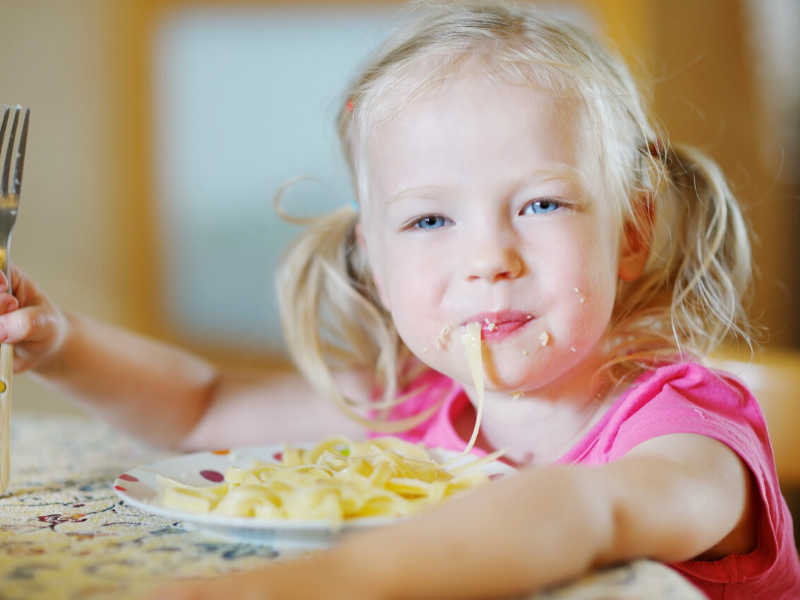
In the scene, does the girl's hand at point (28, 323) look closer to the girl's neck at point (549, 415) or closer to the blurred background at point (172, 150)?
the girl's neck at point (549, 415)

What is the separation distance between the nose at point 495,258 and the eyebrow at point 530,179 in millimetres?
63

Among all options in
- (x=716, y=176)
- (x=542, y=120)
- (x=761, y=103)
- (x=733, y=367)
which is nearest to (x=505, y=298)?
(x=542, y=120)

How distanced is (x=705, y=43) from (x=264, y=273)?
8.47 feet

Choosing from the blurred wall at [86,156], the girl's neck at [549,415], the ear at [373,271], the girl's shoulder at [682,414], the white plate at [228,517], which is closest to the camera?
the white plate at [228,517]

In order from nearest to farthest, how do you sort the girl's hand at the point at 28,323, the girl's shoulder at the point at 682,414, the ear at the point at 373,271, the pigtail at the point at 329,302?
the girl's shoulder at the point at 682,414 < the girl's hand at the point at 28,323 < the ear at the point at 373,271 < the pigtail at the point at 329,302

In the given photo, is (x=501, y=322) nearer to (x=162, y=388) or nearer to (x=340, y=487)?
(x=340, y=487)

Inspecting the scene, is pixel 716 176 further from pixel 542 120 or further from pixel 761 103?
pixel 761 103

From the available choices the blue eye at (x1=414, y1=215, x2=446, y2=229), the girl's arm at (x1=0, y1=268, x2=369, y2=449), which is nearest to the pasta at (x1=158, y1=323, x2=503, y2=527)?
the blue eye at (x1=414, y1=215, x2=446, y2=229)

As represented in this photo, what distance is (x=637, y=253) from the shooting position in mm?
1071

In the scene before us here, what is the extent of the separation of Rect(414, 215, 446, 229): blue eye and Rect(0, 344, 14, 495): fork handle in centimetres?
48

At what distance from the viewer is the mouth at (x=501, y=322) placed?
87 centimetres

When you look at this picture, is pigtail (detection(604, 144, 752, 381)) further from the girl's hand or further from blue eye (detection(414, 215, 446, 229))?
the girl's hand

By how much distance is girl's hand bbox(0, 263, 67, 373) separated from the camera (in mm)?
880

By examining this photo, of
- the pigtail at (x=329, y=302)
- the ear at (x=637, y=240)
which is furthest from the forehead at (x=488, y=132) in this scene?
the pigtail at (x=329, y=302)
